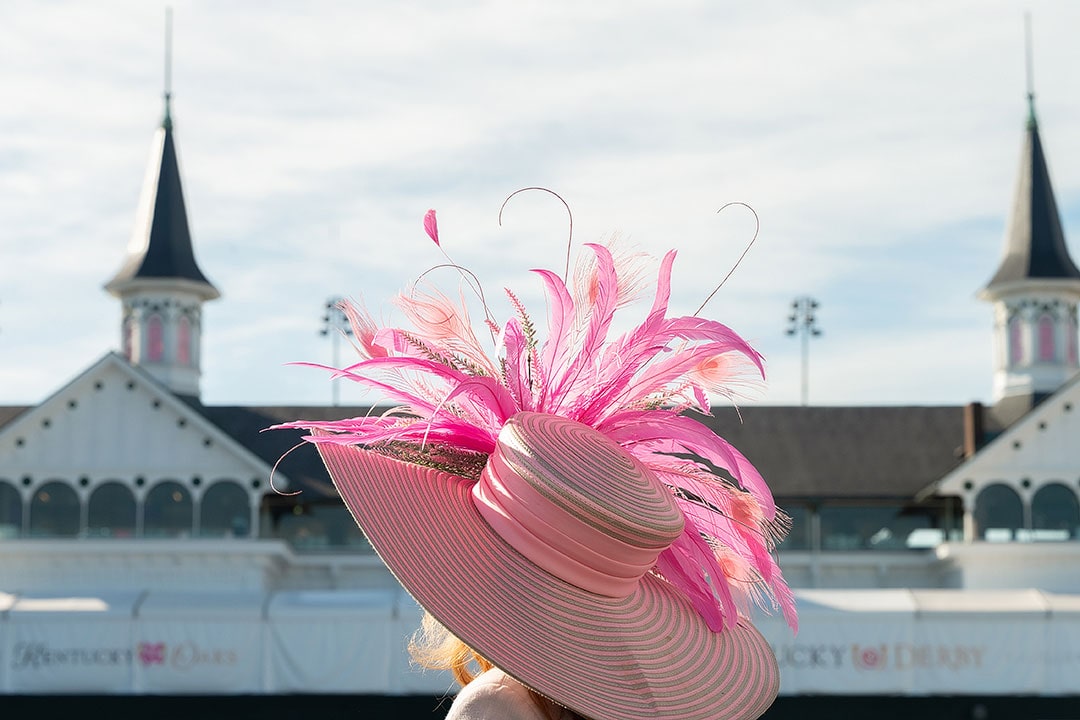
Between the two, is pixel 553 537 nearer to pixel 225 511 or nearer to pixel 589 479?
pixel 589 479

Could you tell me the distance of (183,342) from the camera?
38094 mm

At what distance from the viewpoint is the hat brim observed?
268 cm

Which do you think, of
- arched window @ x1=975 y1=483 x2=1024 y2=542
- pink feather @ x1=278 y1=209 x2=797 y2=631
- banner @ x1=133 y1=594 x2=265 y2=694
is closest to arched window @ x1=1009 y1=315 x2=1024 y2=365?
arched window @ x1=975 y1=483 x2=1024 y2=542

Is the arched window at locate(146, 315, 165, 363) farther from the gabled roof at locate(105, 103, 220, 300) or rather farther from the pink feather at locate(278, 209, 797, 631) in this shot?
the pink feather at locate(278, 209, 797, 631)

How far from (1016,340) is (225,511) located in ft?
59.2

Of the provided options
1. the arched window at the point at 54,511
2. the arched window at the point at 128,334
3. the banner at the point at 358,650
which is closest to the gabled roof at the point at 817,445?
the arched window at the point at 128,334

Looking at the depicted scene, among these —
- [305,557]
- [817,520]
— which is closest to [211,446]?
[305,557]

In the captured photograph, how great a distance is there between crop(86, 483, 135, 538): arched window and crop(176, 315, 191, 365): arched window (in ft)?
22.9

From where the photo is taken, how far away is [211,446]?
31.6 m

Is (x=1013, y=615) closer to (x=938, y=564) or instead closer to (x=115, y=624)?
(x=938, y=564)

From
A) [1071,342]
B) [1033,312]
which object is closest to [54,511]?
[1033,312]

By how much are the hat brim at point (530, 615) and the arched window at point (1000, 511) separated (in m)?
29.5

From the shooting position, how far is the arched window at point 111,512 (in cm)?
3092

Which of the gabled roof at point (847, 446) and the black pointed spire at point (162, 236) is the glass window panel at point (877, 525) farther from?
the black pointed spire at point (162, 236)
